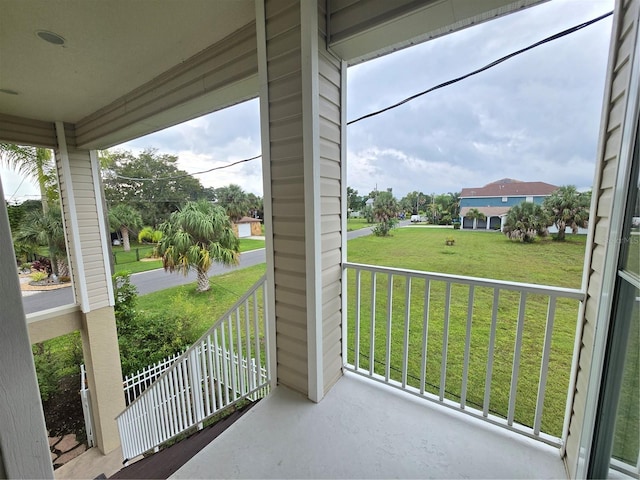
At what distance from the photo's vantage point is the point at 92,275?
4328 mm

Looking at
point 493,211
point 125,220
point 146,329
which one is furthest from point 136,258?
point 493,211

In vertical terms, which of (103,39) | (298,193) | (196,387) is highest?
(103,39)

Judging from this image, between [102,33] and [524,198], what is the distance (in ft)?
10.4

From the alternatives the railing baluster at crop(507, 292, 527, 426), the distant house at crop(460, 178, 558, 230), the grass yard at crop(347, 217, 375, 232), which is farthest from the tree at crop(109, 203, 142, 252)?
the railing baluster at crop(507, 292, 527, 426)

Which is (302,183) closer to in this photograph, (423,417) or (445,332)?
(445,332)

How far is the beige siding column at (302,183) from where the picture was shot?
5.02ft

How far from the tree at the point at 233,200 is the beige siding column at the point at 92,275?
2.70m

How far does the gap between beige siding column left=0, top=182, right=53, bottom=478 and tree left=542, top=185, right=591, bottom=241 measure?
2180 mm

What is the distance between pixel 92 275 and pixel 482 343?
570cm

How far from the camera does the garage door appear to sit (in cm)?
628

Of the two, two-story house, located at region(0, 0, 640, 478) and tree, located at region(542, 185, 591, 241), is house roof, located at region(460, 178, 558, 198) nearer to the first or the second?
tree, located at region(542, 185, 591, 241)

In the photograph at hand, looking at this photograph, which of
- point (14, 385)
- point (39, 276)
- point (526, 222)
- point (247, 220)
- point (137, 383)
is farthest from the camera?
point (247, 220)

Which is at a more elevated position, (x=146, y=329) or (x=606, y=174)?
(x=606, y=174)

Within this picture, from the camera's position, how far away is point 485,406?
151cm
